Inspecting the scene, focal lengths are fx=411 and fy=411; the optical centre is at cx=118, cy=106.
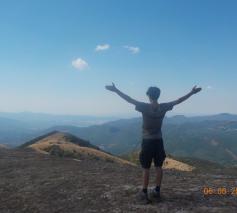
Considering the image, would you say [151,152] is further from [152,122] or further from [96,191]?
[96,191]

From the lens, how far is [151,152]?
1147 cm

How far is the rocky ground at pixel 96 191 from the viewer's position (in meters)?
11.7

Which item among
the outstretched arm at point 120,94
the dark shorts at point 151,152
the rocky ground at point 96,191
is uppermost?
the outstretched arm at point 120,94

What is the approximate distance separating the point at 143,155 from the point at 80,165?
10251 mm

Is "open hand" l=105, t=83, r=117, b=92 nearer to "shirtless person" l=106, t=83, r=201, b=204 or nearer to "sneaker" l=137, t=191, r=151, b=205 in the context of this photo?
"shirtless person" l=106, t=83, r=201, b=204

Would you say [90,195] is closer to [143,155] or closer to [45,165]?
[143,155]
